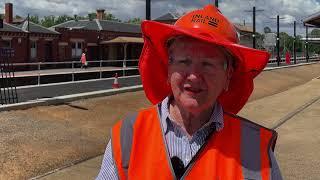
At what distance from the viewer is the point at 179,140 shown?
2.08 metres

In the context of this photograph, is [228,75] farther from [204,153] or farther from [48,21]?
[48,21]

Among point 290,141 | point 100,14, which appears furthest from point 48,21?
point 290,141

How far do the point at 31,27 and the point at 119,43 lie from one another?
36.8 ft

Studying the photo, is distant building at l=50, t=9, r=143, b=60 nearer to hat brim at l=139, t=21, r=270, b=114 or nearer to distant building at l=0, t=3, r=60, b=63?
distant building at l=0, t=3, r=60, b=63

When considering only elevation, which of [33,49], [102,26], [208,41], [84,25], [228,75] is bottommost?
[228,75]

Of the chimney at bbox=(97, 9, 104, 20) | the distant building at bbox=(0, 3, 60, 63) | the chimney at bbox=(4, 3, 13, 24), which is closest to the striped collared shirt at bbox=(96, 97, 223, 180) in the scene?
the distant building at bbox=(0, 3, 60, 63)

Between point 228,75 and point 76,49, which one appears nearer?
point 228,75

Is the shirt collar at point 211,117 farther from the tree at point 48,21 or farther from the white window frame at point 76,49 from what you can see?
the tree at point 48,21

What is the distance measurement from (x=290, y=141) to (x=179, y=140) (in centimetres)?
927

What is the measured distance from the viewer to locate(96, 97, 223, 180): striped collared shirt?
79.0 inches

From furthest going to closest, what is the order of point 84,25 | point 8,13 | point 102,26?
point 84,25 < point 102,26 < point 8,13

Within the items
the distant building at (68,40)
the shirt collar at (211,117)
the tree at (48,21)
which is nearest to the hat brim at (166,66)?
the shirt collar at (211,117)

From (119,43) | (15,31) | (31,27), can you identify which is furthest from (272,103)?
(119,43)

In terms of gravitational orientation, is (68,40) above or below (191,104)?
above
